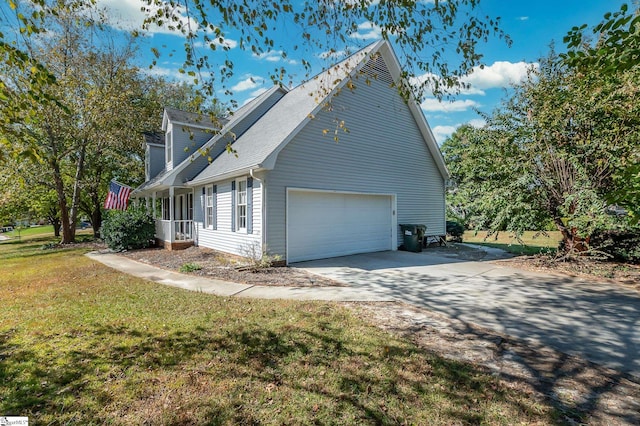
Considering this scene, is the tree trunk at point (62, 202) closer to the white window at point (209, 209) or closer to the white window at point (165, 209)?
the white window at point (165, 209)

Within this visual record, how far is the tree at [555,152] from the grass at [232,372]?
7317mm

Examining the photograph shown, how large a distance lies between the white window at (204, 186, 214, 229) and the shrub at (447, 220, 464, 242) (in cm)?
1284

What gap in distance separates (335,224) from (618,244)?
870 centimetres

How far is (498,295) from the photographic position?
660 centimetres

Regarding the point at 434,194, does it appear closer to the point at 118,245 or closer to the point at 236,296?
the point at 236,296

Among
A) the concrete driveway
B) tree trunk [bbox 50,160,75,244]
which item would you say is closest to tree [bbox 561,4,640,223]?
the concrete driveway

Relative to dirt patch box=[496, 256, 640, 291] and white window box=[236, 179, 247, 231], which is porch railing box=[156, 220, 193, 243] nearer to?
white window box=[236, 179, 247, 231]

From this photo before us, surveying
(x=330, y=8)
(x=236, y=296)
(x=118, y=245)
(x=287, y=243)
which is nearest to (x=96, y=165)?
(x=118, y=245)

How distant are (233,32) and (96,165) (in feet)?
73.7

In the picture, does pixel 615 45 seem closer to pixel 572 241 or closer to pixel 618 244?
pixel 572 241

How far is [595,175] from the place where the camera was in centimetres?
879

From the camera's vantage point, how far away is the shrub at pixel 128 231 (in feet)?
46.8

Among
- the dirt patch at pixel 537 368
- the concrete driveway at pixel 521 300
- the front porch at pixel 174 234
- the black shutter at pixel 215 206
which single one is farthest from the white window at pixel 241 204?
the dirt patch at pixel 537 368

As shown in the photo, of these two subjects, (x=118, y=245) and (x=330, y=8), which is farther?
(x=118, y=245)
